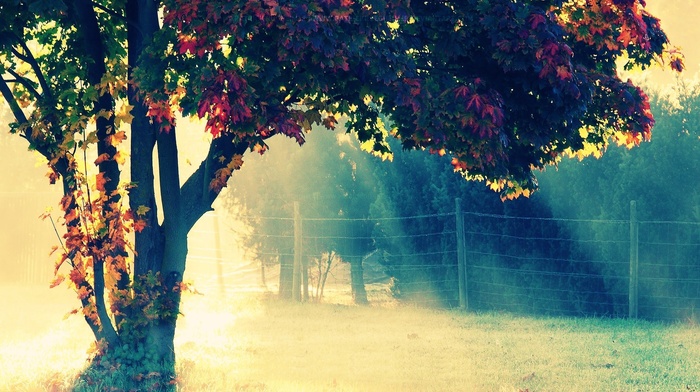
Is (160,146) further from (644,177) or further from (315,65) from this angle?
(644,177)

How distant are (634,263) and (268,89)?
9.12m

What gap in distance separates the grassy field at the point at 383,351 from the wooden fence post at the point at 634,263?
1.94ft

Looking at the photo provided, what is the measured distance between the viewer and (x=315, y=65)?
731cm

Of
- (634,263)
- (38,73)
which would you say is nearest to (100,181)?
(38,73)

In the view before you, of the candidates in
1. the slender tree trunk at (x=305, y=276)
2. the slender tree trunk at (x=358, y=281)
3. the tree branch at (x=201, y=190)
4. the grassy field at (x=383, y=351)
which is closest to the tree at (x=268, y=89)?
the tree branch at (x=201, y=190)

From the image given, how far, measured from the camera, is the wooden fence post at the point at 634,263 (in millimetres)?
14425

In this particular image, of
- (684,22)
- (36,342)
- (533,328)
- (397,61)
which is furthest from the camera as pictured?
(684,22)

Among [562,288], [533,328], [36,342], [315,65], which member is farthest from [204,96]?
[562,288]

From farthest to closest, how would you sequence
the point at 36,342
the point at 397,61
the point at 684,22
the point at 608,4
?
1. the point at 684,22
2. the point at 36,342
3. the point at 608,4
4. the point at 397,61

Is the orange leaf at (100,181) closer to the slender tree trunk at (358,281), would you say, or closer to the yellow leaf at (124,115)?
the yellow leaf at (124,115)

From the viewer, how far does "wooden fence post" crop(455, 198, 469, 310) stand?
1585 cm

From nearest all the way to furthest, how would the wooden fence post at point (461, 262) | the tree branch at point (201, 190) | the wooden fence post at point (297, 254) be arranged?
the tree branch at point (201, 190), the wooden fence post at point (461, 262), the wooden fence post at point (297, 254)

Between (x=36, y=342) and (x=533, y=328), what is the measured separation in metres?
7.25

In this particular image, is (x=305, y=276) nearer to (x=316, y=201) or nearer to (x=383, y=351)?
(x=316, y=201)
